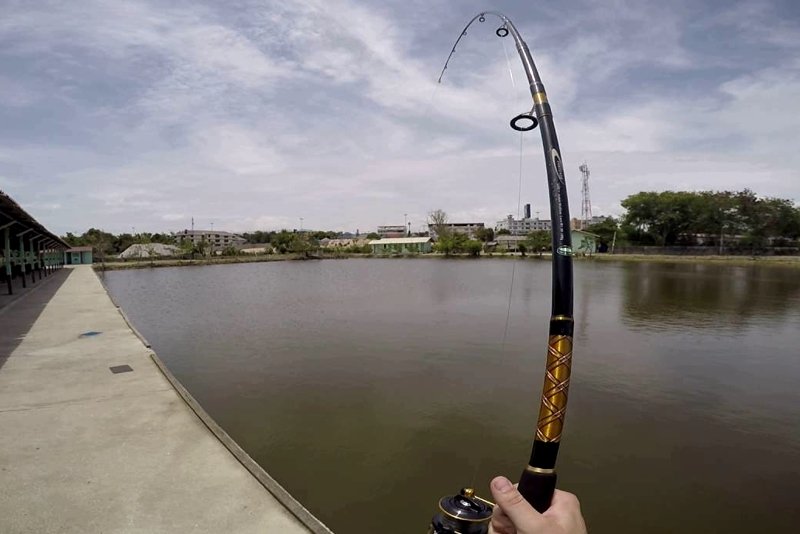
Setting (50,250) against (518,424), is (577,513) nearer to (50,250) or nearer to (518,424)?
(518,424)

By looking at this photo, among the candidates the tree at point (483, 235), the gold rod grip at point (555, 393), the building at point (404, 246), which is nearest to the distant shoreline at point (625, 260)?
the building at point (404, 246)

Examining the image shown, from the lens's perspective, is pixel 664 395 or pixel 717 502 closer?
pixel 717 502

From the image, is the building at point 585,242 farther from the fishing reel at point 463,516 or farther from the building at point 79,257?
the fishing reel at point 463,516

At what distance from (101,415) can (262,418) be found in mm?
2526

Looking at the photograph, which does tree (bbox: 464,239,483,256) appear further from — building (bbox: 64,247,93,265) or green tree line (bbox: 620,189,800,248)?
building (bbox: 64,247,93,265)

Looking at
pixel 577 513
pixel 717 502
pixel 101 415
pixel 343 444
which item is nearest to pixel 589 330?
pixel 717 502

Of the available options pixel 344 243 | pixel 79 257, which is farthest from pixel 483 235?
pixel 79 257

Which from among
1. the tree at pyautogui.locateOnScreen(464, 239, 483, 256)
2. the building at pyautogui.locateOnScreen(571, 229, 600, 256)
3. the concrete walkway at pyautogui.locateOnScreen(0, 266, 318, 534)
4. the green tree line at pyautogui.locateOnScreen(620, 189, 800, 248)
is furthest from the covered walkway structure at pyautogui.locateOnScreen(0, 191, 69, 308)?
the green tree line at pyautogui.locateOnScreen(620, 189, 800, 248)

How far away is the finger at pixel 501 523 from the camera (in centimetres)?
152

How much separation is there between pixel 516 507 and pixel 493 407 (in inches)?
297

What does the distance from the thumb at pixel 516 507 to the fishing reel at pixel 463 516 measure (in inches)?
6.7

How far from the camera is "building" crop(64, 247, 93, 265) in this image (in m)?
58.9

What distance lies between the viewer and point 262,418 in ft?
26.2

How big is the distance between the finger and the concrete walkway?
2.83 metres
